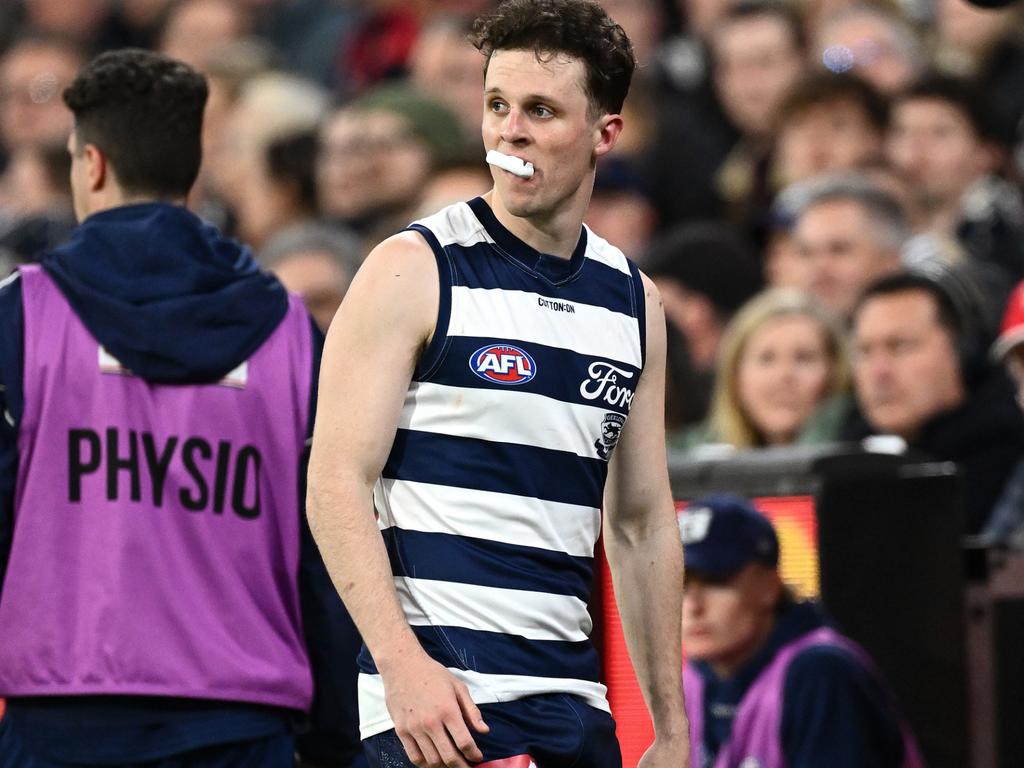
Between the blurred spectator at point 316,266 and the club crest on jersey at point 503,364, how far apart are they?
4.71 m

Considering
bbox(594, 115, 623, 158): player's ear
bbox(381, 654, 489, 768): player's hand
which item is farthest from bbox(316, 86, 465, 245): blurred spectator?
bbox(381, 654, 489, 768): player's hand

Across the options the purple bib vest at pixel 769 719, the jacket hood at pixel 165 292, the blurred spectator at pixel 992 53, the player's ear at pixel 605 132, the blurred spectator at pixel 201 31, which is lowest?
the purple bib vest at pixel 769 719

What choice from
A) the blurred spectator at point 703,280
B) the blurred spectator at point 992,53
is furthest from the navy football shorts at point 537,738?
the blurred spectator at point 992,53

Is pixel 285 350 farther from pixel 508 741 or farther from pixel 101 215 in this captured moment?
pixel 508 741

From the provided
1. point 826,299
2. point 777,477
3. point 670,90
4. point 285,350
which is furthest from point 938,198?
point 285,350

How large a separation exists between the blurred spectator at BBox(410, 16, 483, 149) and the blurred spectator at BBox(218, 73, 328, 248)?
0.74m

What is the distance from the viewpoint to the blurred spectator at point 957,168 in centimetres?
859

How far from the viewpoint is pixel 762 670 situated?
237 inches

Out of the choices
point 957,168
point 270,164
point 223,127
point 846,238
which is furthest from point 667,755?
point 223,127

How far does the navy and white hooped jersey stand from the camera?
364cm

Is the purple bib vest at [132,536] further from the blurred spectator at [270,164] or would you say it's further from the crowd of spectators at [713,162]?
the blurred spectator at [270,164]

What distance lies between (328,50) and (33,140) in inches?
88.1

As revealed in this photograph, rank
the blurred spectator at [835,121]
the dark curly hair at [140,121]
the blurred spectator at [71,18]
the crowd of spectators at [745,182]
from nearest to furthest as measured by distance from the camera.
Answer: the dark curly hair at [140,121]
the crowd of spectators at [745,182]
the blurred spectator at [835,121]
the blurred spectator at [71,18]

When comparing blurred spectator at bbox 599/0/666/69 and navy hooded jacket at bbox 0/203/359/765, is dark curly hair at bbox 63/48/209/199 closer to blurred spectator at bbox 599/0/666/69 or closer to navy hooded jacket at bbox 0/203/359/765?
navy hooded jacket at bbox 0/203/359/765
